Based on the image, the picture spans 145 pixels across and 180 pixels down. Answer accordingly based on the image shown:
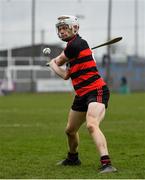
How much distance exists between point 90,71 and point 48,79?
5212 centimetres

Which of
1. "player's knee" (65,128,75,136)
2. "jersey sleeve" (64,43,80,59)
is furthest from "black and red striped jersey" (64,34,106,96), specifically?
"player's knee" (65,128,75,136)

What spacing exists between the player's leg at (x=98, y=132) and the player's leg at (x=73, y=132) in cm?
53

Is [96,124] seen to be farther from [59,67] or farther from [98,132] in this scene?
[59,67]

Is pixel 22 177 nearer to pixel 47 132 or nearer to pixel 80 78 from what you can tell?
pixel 80 78

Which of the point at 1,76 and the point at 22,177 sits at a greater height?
the point at 22,177

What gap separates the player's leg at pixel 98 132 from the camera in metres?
9.26

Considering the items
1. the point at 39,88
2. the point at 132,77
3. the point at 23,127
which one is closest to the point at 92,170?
the point at 23,127

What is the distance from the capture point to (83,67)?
9.66 meters

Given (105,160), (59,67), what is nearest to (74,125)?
(59,67)

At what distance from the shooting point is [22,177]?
8945mm

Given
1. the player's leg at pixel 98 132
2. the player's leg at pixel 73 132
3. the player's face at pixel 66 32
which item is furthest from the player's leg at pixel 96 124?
the player's face at pixel 66 32

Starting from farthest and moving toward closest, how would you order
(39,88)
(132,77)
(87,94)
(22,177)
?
(132,77) < (39,88) < (87,94) < (22,177)

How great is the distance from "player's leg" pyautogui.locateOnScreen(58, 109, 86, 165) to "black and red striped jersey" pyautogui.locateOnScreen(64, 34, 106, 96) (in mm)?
435

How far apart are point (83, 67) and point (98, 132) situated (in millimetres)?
986
